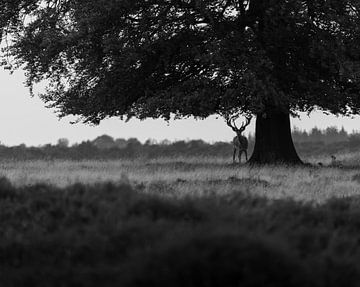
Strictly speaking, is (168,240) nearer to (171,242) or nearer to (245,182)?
(171,242)

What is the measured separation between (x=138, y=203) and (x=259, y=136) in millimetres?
17067

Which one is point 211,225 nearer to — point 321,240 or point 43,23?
point 321,240

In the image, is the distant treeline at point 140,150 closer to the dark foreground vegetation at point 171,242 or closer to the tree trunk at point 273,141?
the tree trunk at point 273,141

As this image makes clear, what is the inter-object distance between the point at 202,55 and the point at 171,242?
608 inches

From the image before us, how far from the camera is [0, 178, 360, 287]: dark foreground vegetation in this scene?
6.50m

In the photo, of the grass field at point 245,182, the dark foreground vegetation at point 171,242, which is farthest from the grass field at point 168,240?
the grass field at point 245,182

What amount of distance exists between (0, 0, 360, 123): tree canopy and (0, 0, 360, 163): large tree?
41mm

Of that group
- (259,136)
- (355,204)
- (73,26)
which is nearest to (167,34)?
(73,26)

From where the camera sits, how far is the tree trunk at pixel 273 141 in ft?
84.3

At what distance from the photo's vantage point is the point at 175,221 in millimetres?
8719

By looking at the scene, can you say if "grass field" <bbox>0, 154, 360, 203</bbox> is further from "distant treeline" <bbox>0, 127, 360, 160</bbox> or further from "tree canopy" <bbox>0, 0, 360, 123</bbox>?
"distant treeline" <bbox>0, 127, 360, 160</bbox>

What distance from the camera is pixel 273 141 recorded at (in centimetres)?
2577

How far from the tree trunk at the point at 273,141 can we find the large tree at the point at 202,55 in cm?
4

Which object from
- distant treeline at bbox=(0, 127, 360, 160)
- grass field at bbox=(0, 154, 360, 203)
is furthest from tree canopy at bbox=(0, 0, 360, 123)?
distant treeline at bbox=(0, 127, 360, 160)
